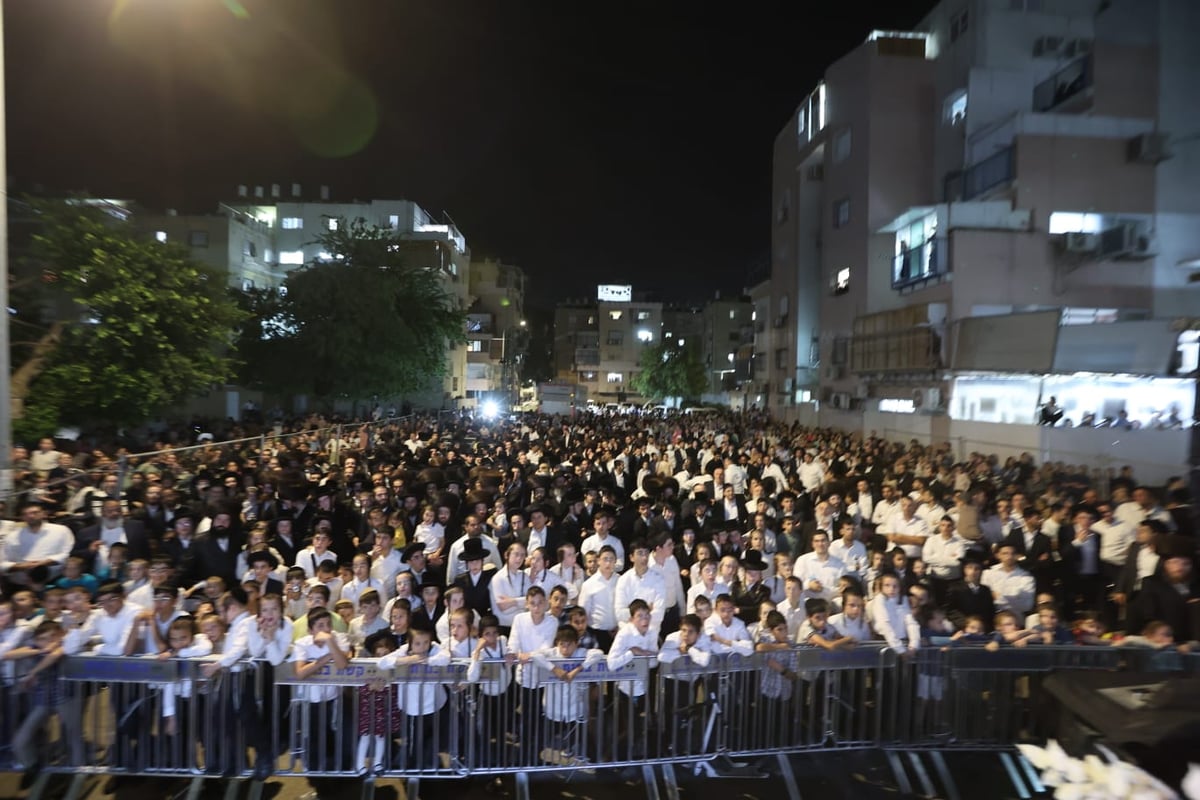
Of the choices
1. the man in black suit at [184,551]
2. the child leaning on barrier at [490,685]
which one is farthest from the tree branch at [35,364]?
the child leaning on barrier at [490,685]

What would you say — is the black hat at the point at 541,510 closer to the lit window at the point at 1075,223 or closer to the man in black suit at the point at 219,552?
the man in black suit at the point at 219,552

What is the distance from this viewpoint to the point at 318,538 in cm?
705

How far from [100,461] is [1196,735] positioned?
12467 mm

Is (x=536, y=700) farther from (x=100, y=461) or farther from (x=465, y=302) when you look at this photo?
(x=465, y=302)

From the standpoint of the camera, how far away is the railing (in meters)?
4.67

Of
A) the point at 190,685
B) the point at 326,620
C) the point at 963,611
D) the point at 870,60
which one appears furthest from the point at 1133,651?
the point at 870,60

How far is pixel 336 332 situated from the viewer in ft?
91.1

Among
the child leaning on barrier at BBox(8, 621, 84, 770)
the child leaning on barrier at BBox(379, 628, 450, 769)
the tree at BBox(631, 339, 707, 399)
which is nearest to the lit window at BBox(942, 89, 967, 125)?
the child leaning on barrier at BBox(379, 628, 450, 769)

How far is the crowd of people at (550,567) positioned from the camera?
16.5ft

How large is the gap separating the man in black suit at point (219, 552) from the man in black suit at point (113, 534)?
2.63 feet

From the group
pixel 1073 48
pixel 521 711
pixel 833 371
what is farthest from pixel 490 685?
pixel 1073 48

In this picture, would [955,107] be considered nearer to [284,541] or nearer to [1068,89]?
[1068,89]

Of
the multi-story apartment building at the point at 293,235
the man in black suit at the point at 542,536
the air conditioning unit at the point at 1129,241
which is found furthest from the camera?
the multi-story apartment building at the point at 293,235

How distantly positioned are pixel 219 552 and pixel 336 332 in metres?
21.5
